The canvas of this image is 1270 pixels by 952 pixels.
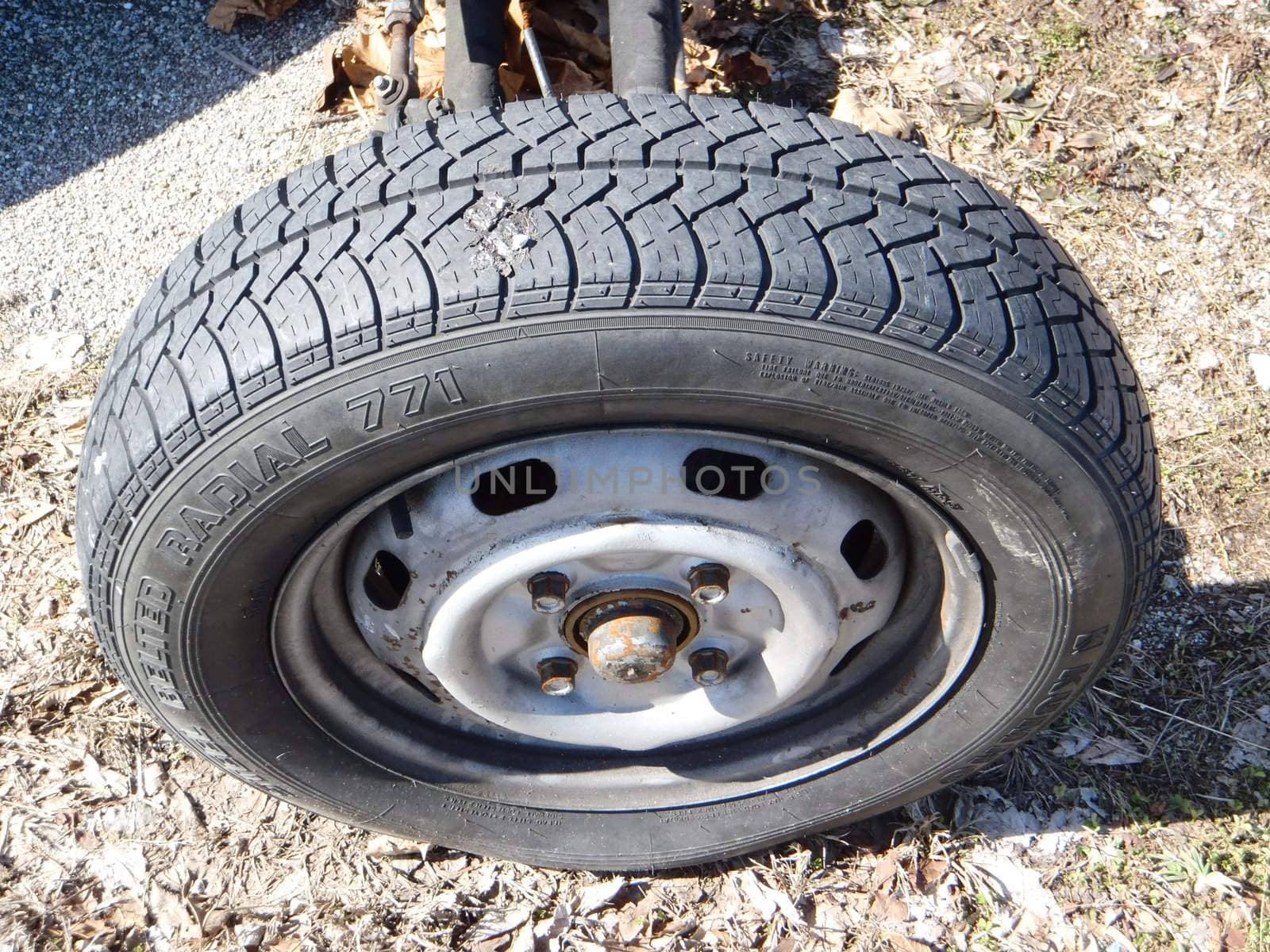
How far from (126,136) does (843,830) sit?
3509mm

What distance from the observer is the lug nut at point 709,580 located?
6.70 ft

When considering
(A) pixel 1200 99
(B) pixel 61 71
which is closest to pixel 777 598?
(A) pixel 1200 99

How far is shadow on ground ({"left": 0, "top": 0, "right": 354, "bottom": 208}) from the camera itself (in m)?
3.96

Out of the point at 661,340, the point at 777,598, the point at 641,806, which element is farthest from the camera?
the point at 641,806

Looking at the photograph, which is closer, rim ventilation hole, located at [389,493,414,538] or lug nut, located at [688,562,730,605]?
rim ventilation hole, located at [389,493,414,538]

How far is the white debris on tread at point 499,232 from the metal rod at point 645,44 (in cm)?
113

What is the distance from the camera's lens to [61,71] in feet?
→ 13.5

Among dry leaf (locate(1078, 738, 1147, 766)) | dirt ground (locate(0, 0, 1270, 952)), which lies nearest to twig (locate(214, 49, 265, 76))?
dirt ground (locate(0, 0, 1270, 952))

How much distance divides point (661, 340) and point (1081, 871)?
6.45 feet

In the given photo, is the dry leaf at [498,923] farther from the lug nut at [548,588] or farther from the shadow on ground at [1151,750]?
the lug nut at [548,588]

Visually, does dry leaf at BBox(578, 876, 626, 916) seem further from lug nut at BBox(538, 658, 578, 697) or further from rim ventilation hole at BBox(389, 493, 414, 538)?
rim ventilation hole at BBox(389, 493, 414, 538)

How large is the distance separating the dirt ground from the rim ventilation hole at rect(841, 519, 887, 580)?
3.00ft

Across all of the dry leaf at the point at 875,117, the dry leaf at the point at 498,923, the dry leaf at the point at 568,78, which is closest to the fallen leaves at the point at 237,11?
the dry leaf at the point at 568,78

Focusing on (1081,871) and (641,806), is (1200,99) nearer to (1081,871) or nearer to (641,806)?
(1081,871)
